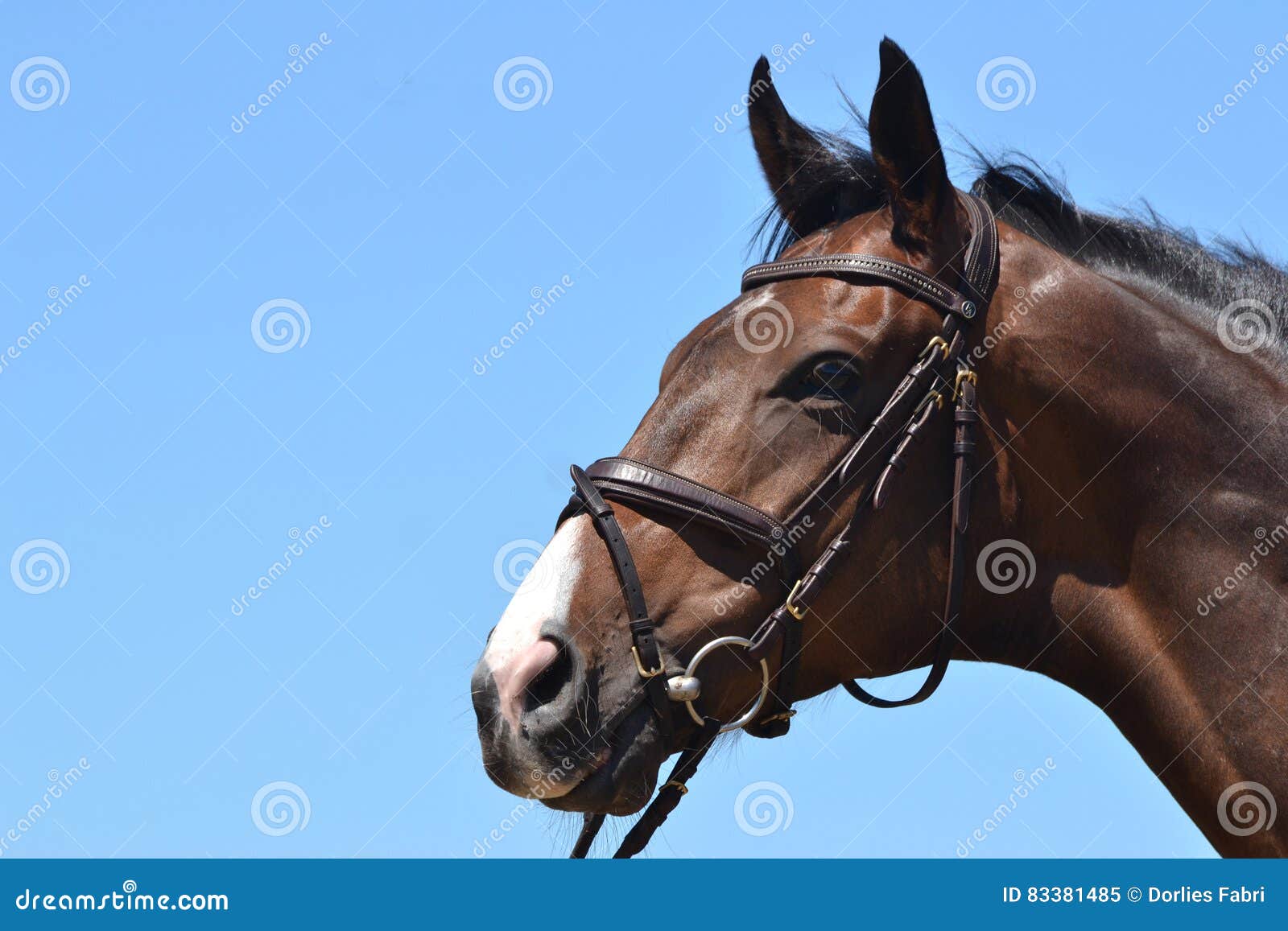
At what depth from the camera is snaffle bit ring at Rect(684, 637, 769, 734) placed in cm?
474

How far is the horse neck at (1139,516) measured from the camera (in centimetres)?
484

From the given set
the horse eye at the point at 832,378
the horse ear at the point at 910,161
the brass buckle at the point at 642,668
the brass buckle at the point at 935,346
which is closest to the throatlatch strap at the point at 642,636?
the brass buckle at the point at 642,668

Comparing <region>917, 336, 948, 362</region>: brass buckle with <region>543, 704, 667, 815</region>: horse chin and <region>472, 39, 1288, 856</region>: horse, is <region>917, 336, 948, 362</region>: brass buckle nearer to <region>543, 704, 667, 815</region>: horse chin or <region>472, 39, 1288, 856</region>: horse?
→ <region>472, 39, 1288, 856</region>: horse

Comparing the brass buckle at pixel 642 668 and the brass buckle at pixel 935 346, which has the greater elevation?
the brass buckle at pixel 935 346

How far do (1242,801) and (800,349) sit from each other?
2257 millimetres

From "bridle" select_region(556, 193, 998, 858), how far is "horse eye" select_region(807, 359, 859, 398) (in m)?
0.18

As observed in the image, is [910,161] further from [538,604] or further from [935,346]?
[538,604]

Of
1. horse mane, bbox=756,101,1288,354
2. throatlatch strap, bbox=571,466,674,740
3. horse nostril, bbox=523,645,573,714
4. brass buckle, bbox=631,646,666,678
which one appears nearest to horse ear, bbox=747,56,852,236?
horse mane, bbox=756,101,1288,354

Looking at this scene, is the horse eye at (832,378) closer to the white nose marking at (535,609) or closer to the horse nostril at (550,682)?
the white nose marking at (535,609)

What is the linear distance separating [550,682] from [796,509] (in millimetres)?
1135

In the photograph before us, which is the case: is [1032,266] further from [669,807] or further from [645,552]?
[669,807]

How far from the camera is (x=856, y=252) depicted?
5.39 m

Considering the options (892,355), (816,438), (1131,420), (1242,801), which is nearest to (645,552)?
(816,438)

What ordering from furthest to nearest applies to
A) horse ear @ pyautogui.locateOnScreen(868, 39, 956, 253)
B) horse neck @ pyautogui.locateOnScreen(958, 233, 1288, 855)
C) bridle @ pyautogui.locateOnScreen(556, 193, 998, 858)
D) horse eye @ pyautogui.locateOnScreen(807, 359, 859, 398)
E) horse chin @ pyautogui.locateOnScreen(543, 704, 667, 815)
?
horse ear @ pyautogui.locateOnScreen(868, 39, 956, 253), horse eye @ pyautogui.locateOnScreen(807, 359, 859, 398), horse neck @ pyautogui.locateOnScreen(958, 233, 1288, 855), bridle @ pyautogui.locateOnScreen(556, 193, 998, 858), horse chin @ pyautogui.locateOnScreen(543, 704, 667, 815)
